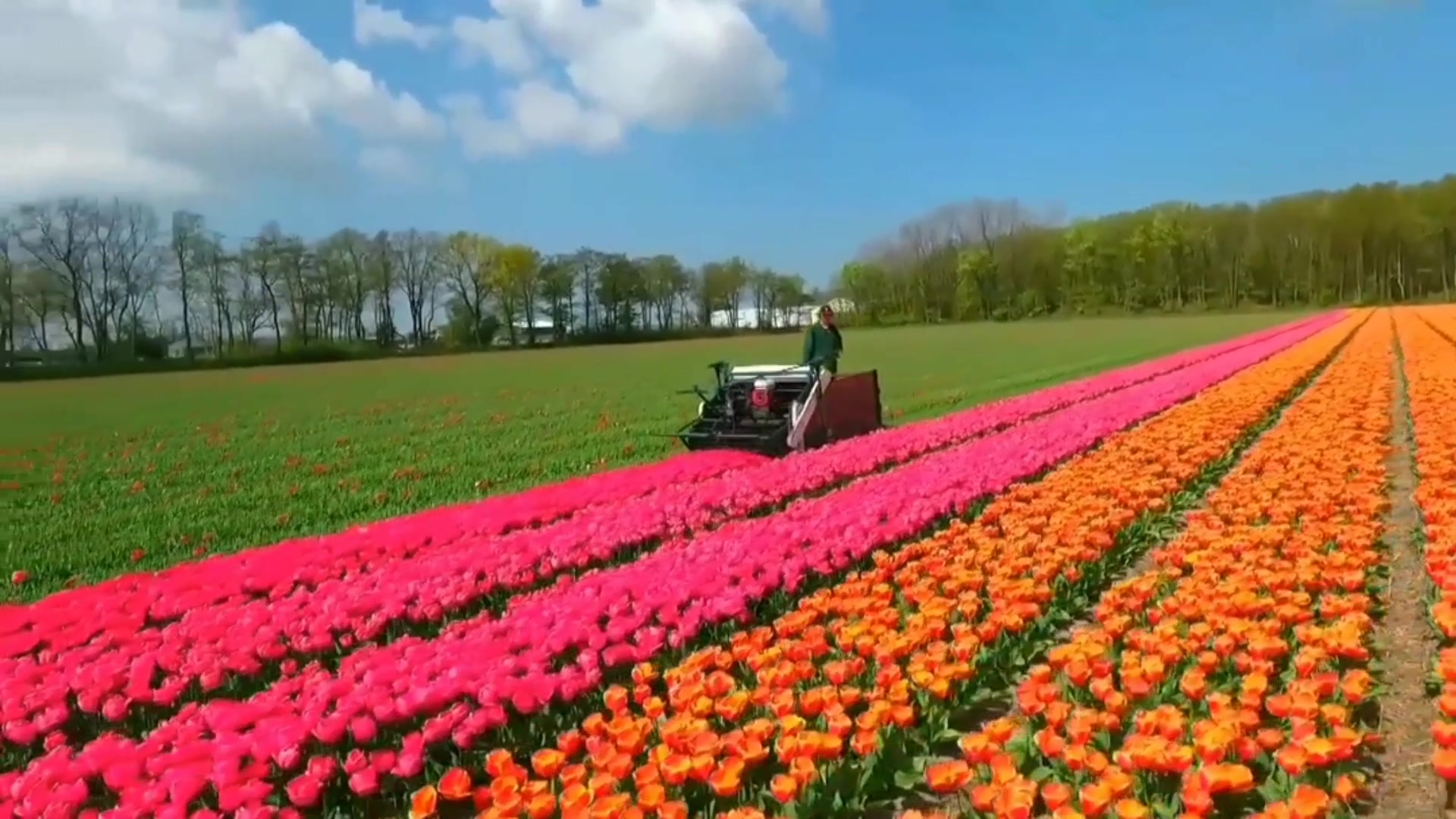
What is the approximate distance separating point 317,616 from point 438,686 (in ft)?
7.69

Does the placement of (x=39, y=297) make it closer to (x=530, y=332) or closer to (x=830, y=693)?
(x=530, y=332)

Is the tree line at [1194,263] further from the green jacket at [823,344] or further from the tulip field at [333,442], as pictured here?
the green jacket at [823,344]

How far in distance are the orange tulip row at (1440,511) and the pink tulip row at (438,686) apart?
3.35 m

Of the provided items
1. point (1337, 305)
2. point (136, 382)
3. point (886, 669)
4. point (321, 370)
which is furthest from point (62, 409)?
point (1337, 305)

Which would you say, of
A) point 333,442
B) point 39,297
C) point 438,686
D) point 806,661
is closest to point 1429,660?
point 806,661

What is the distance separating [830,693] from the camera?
4.38 m

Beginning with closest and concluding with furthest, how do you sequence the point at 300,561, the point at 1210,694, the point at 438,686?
the point at 1210,694 → the point at 438,686 → the point at 300,561

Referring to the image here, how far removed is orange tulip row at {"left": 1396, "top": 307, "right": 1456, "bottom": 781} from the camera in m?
3.65

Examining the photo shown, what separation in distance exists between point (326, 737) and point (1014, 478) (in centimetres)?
735

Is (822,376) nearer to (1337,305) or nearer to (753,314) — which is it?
(1337,305)

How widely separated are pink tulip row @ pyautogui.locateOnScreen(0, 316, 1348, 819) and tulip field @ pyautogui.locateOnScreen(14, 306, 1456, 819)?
0.07 ft

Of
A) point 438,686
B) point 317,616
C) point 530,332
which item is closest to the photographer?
point 438,686

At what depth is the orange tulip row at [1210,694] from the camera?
3.43 meters

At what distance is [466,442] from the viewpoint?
21969mm
